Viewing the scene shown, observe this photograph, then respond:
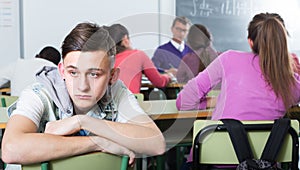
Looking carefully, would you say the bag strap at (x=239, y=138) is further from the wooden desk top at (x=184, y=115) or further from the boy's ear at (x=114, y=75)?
the wooden desk top at (x=184, y=115)

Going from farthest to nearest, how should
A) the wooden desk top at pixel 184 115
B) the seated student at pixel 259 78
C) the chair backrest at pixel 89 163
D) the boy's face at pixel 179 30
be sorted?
the boy's face at pixel 179 30 → the wooden desk top at pixel 184 115 → the seated student at pixel 259 78 → the chair backrest at pixel 89 163

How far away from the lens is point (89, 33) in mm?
1710

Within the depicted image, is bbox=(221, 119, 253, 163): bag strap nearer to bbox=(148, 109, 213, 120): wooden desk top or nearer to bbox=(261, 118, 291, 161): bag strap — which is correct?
bbox=(261, 118, 291, 161): bag strap

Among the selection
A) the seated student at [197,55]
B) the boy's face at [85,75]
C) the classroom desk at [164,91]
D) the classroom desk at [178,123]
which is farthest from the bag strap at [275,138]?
the classroom desk at [164,91]

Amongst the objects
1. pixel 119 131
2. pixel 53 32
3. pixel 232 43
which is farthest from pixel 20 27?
pixel 119 131

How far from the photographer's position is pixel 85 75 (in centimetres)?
165

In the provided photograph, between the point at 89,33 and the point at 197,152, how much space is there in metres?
0.67

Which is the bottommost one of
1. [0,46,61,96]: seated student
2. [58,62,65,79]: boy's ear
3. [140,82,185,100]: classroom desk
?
[140,82,185,100]: classroom desk

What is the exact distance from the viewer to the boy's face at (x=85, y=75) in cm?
166

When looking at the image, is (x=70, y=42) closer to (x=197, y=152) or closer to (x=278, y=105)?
(x=197, y=152)

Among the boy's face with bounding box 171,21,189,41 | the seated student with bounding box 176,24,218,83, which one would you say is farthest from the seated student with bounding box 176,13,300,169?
the boy's face with bounding box 171,21,189,41

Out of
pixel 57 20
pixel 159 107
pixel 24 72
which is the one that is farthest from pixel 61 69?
pixel 57 20

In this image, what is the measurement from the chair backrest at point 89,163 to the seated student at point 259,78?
1.05 m

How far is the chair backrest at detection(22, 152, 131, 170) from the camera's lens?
1.31 meters
